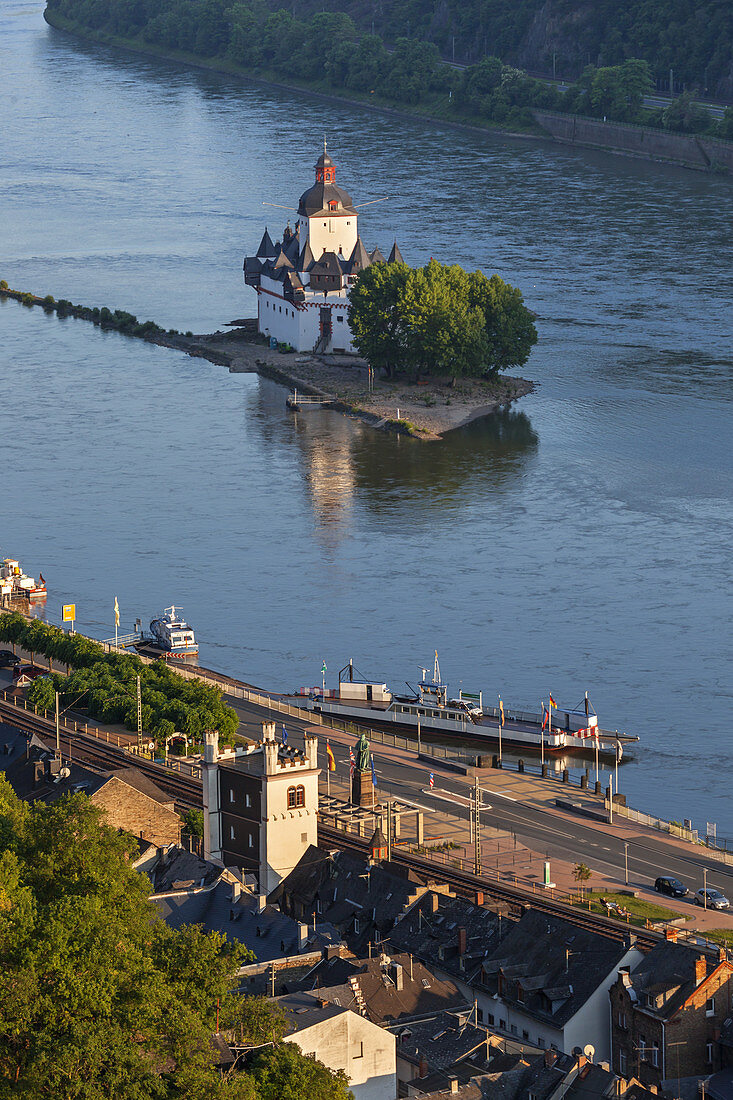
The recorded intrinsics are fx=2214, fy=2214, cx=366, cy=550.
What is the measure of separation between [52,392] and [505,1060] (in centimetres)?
9038

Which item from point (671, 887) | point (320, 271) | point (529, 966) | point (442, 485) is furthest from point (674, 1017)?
point (320, 271)

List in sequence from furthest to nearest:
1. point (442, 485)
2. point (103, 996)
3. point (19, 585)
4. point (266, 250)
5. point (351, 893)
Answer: point (266, 250), point (442, 485), point (19, 585), point (351, 893), point (103, 996)

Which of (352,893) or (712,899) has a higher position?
(352,893)

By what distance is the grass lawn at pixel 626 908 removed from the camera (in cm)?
5894

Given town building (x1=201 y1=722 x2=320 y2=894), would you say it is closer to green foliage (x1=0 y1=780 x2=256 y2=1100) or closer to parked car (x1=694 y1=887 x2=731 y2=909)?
parked car (x1=694 y1=887 x2=731 y2=909)

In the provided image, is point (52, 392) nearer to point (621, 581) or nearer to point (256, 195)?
point (621, 581)

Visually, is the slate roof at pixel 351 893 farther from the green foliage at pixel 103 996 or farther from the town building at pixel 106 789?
the green foliage at pixel 103 996

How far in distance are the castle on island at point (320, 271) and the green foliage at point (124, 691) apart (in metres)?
54.9

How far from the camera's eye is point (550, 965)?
53875 mm

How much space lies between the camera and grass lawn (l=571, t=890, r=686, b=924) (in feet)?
193

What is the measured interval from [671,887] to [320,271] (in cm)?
7960

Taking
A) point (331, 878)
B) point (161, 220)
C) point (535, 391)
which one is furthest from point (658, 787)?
point (161, 220)

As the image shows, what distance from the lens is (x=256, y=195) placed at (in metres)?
189

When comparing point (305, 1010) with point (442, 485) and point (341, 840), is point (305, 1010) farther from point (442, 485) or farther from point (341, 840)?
point (442, 485)
